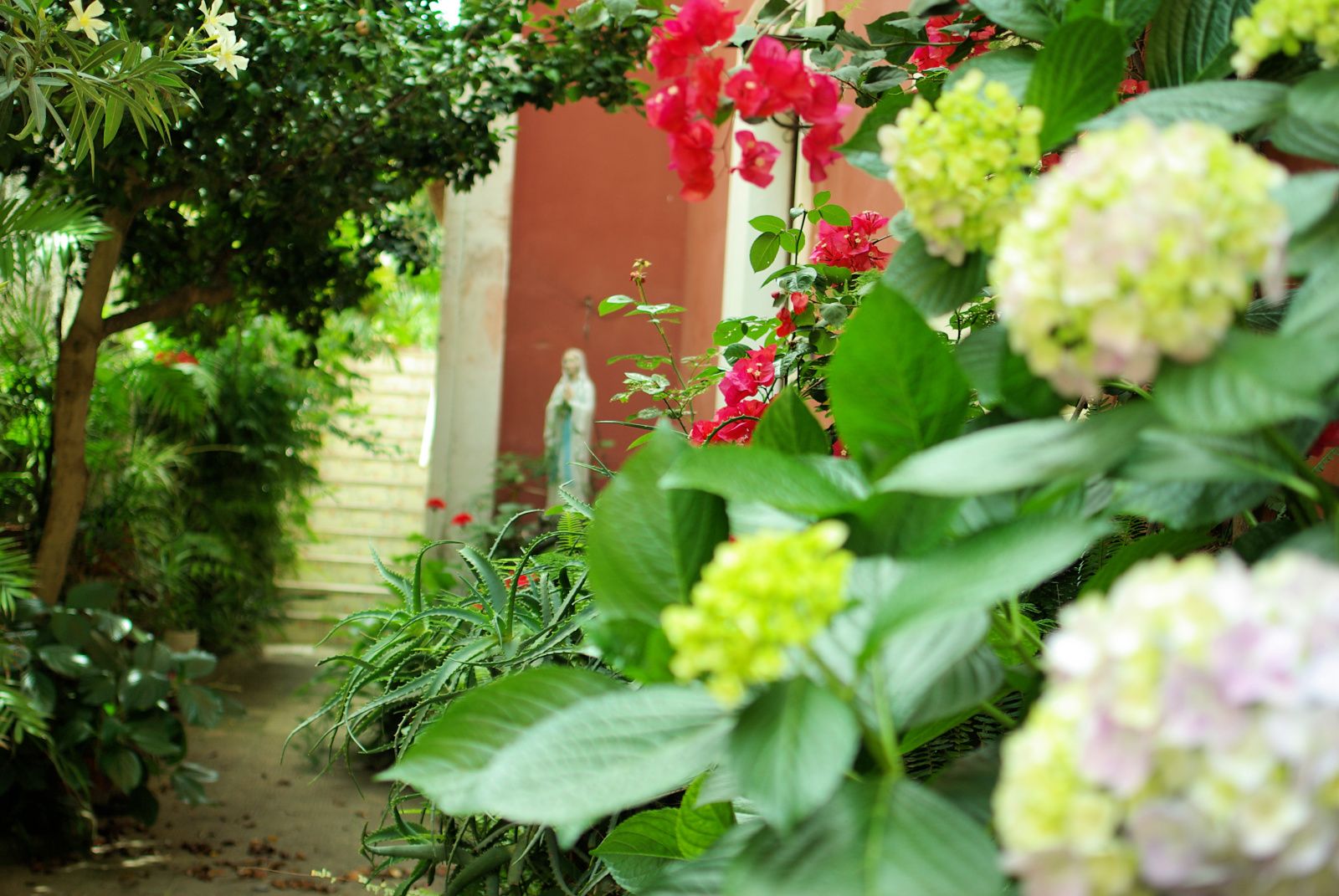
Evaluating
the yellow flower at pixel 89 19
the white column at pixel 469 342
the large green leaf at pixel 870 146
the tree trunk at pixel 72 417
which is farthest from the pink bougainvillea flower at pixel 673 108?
the white column at pixel 469 342

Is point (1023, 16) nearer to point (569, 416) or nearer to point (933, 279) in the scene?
point (933, 279)

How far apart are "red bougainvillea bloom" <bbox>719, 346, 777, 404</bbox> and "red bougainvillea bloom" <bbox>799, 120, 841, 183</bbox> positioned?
522 mm

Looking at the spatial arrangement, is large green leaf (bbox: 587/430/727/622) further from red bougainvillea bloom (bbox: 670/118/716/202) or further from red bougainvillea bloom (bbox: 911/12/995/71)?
red bougainvillea bloom (bbox: 911/12/995/71)

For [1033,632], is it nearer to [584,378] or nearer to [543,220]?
[584,378]

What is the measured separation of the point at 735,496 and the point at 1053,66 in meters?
0.28

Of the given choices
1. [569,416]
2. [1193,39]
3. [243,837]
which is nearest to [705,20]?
[1193,39]

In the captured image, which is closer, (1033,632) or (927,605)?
(927,605)

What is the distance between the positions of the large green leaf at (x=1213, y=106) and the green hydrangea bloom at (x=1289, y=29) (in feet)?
0.04

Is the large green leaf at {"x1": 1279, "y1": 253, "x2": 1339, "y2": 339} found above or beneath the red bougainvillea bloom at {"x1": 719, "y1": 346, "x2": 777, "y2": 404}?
above

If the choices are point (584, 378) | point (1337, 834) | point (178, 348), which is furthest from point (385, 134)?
point (1337, 834)

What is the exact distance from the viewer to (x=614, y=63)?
414 cm

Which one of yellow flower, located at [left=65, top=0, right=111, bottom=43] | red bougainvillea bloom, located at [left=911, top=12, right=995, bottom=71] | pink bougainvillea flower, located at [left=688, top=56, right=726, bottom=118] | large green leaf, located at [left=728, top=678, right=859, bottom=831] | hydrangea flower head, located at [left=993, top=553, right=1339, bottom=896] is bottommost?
large green leaf, located at [left=728, top=678, right=859, bottom=831]

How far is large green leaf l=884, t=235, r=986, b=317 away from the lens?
0.56 metres

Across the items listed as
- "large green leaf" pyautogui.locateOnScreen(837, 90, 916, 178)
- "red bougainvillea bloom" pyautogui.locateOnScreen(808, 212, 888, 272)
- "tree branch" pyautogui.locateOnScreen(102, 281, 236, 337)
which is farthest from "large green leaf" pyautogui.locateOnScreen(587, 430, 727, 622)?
"tree branch" pyautogui.locateOnScreen(102, 281, 236, 337)
